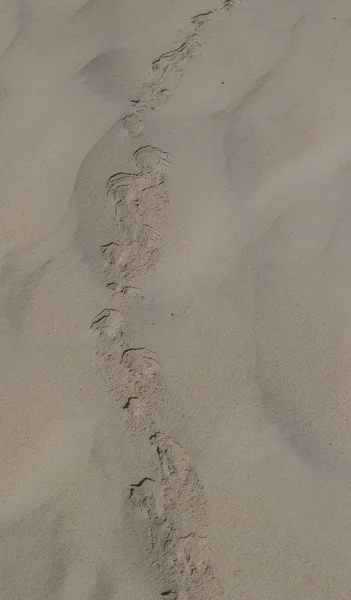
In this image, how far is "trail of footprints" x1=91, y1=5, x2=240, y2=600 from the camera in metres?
1.29

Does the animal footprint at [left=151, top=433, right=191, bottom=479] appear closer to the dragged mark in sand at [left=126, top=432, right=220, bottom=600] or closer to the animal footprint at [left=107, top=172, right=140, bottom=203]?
the dragged mark in sand at [left=126, top=432, right=220, bottom=600]

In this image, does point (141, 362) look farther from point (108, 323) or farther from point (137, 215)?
point (137, 215)

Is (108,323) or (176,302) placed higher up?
(176,302)

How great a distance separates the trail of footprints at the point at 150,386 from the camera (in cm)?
129

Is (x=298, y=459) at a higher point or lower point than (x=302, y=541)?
higher

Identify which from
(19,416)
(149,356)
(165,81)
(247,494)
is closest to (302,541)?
(247,494)

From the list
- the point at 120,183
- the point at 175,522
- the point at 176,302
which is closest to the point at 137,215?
the point at 120,183

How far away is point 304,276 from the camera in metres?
1.56

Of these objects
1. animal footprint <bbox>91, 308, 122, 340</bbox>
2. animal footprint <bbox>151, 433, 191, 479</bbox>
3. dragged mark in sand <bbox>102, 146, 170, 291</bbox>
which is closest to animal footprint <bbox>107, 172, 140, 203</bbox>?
dragged mark in sand <bbox>102, 146, 170, 291</bbox>

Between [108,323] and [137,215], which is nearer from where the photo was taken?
[108,323]

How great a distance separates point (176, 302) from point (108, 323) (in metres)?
0.16

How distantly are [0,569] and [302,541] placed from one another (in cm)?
57

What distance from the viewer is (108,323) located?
153cm

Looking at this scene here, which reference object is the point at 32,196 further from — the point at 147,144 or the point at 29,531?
the point at 29,531
